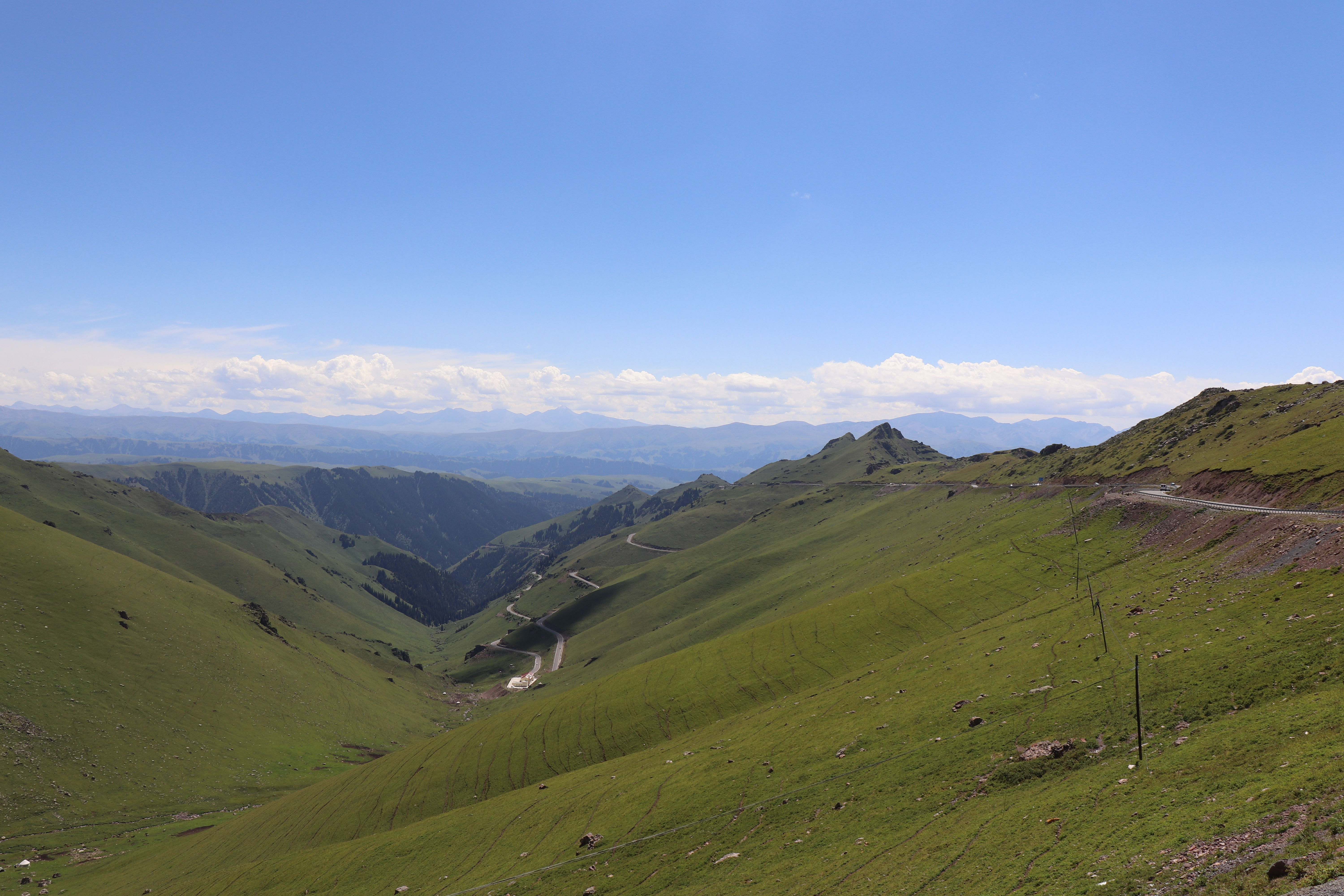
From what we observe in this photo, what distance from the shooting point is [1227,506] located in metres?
→ 64.3

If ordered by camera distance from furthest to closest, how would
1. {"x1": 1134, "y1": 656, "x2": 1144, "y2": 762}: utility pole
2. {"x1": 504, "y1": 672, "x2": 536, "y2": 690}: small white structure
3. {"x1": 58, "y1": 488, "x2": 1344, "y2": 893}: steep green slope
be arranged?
{"x1": 504, "y1": 672, "x2": 536, "y2": 690}: small white structure → {"x1": 1134, "y1": 656, "x2": 1144, "y2": 762}: utility pole → {"x1": 58, "y1": 488, "x2": 1344, "y2": 893}: steep green slope

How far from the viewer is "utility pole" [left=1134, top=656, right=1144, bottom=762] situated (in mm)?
28328

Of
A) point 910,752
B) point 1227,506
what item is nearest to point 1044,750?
point 910,752

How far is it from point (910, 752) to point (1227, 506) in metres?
51.3

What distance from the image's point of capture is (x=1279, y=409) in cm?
10506

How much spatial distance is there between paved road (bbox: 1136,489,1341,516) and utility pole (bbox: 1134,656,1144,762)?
35411 millimetres

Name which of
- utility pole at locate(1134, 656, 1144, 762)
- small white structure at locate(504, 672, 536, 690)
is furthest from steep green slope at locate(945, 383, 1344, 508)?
small white structure at locate(504, 672, 536, 690)

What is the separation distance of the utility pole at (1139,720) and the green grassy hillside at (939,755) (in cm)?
41

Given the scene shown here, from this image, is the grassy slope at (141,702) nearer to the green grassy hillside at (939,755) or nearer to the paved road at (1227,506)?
the green grassy hillside at (939,755)

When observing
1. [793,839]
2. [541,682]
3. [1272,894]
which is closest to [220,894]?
[793,839]

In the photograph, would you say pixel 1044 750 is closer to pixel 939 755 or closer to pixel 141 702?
pixel 939 755

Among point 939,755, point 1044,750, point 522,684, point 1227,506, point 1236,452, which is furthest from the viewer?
point 522,684

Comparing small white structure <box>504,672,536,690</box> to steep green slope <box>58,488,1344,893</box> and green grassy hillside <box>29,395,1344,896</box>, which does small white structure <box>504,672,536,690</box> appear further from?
steep green slope <box>58,488,1344,893</box>

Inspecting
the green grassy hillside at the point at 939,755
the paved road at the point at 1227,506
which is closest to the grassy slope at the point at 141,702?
the green grassy hillside at the point at 939,755
